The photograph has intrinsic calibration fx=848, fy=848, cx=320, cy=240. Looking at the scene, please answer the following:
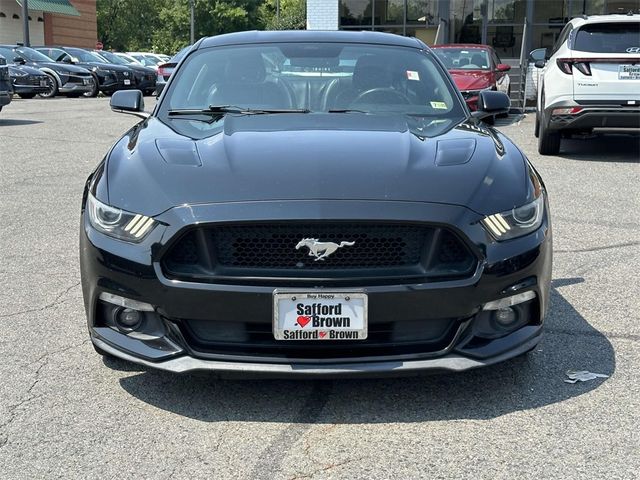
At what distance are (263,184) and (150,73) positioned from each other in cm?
2504

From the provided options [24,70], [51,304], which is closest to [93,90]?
[24,70]

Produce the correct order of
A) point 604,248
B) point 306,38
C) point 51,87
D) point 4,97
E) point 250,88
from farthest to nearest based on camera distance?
point 51,87
point 4,97
point 604,248
point 306,38
point 250,88

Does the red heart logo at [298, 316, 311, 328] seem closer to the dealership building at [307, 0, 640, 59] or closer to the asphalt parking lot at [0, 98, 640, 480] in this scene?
the asphalt parking lot at [0, 98, 640, 480]

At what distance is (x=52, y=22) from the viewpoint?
5012 centimetres

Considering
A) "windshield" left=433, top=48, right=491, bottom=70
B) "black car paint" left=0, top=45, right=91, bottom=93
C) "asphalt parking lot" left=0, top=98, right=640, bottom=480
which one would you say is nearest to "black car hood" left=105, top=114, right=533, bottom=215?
"asphalt parking lot" left=0, top=98, right=640, bottom=480

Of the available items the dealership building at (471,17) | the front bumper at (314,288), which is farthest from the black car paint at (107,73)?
the front bumper at (314,288)

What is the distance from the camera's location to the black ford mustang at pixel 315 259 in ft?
10.2

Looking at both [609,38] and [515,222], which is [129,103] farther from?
[609,38]

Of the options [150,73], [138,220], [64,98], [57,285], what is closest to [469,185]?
[138,220]

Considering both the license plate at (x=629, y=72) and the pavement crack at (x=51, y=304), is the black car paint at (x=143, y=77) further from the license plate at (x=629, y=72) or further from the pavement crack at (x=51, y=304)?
the pavement crack at (x=51, y=304)

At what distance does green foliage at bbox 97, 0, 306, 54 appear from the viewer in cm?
5872

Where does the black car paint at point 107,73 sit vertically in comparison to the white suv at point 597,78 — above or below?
below

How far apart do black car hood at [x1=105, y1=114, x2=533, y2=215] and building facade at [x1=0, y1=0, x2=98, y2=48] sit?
44.5m

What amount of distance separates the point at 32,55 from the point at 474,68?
1400cm
